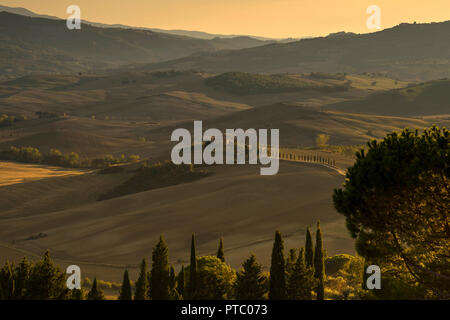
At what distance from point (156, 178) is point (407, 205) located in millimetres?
52735

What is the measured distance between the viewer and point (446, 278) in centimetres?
1756

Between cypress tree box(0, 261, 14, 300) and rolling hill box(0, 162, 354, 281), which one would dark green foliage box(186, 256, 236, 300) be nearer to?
cypress tree box(0, 261, 14, 300)

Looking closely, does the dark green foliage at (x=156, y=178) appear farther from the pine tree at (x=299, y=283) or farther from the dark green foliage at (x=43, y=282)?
the pine tree at (x=299, y=283)

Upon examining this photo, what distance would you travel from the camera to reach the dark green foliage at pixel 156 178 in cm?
6481

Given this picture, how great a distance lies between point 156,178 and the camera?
67.8 meters

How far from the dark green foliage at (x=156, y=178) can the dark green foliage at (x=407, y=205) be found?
47.7 meters

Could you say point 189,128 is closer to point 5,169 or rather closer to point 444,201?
point 5,169

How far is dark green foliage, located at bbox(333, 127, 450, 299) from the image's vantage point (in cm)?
1614

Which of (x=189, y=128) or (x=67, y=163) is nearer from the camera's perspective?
(x=67, y=163)

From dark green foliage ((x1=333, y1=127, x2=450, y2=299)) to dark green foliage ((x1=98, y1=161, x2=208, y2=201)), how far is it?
4774 centimetres

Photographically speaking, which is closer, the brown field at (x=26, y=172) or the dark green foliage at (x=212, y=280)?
the dark green foliage at (x=212, y=280)

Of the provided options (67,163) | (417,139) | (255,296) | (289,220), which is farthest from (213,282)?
(67,163)

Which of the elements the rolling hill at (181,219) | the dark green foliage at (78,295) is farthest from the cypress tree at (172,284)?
the rolling hill at (181,219)
